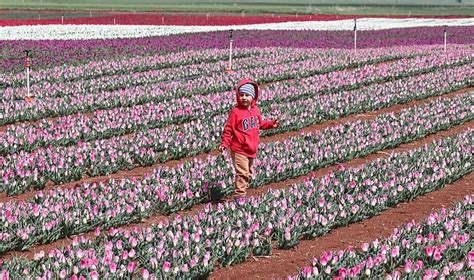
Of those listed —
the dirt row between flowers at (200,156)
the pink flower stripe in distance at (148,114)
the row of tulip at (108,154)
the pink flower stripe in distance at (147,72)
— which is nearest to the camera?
the dirt row between flowers at (200,156)

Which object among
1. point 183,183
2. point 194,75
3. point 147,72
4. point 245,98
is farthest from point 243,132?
point 147,72

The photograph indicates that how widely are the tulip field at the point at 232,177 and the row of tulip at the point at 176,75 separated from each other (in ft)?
0.31

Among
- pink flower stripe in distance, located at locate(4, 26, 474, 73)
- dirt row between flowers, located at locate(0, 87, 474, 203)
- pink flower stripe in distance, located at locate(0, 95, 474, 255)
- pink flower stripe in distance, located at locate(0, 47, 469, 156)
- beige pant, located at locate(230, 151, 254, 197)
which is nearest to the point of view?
pink flower stripe in distance, located at locate(0, 95, 474, 255)

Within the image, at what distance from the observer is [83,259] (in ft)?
25.4

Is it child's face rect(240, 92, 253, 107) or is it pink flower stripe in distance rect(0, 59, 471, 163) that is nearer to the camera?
child's face rect(240, 92, 253, 107)

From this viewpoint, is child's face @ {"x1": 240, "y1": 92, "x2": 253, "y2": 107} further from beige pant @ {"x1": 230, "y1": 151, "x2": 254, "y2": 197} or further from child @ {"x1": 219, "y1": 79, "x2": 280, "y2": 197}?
beige pant @ {"x1": 230, "y1": 151, "x2": 254, "y2": 197}

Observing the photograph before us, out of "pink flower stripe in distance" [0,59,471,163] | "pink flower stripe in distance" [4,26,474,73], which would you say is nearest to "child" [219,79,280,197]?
"pink flower stripe in distance" [0,59,471,163]

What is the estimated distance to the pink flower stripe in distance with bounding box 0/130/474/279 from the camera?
7859 millimetres

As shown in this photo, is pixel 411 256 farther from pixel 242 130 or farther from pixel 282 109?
pixel 282 109

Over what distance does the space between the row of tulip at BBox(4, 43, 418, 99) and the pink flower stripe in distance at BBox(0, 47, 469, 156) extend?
2026 mm

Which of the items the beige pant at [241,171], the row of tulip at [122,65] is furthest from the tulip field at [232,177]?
the beige pant at [241,171]

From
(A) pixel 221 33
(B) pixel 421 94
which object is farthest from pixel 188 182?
(A) pixel 221 33

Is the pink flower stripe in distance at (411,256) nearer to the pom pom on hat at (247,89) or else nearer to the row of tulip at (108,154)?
the pom pom on hat at (247,89)

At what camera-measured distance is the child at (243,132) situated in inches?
424
